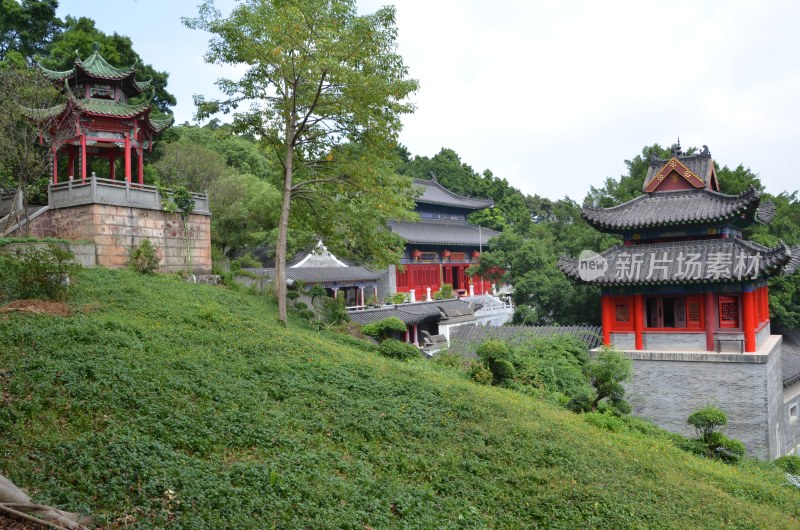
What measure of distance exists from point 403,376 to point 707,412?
7.31m

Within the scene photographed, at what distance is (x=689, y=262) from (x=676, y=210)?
6.07ft

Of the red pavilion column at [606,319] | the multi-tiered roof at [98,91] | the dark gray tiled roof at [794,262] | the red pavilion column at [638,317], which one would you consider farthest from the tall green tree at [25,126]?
the dark gray tiled roof at [794,262]

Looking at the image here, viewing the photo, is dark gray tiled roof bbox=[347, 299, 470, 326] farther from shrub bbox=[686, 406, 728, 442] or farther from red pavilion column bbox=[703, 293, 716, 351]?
shrub bbox=[686, 406, 728, 442]

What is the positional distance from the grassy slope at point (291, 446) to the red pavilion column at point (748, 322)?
5623 millimetres

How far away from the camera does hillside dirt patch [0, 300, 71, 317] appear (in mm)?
9948

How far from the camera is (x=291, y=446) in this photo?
7.07 m

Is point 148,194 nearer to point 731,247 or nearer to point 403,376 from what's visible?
point 403,376

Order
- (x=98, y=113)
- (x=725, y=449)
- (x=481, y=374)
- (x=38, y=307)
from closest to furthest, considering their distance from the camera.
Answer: (x=38, y=307)
(x=725, y=449)
(x=481, y=374)
(x=98, y=113)

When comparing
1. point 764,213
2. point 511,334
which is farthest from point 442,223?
point 764,213

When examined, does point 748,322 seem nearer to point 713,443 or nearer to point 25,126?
point 713,443

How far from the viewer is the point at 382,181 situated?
53.4 ft

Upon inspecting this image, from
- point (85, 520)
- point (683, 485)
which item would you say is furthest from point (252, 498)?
point (683, 485)

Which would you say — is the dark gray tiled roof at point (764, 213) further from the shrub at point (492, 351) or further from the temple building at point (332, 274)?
the temple building at point (332, 274)

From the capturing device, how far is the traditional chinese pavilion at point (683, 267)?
53.1 feet
